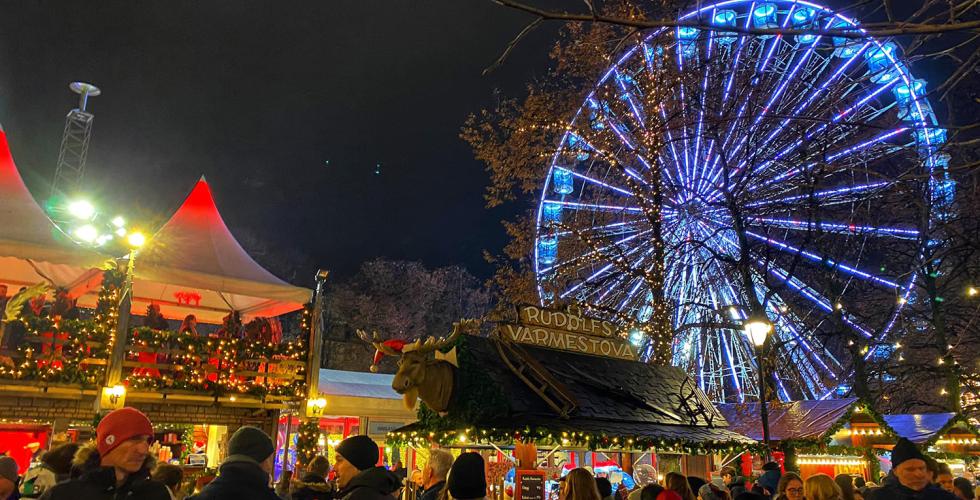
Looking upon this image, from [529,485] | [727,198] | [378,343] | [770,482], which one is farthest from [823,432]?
[378,343]

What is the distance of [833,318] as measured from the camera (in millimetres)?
17906

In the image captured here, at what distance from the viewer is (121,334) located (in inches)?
455

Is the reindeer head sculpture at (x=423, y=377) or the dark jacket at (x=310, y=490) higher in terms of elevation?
the reindeer head sculpture at (x=423, y=377)

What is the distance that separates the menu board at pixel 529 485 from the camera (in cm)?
612

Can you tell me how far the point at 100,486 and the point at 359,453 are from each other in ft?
3.95

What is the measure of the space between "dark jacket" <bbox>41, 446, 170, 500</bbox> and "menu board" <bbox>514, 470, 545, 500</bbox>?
3943mm

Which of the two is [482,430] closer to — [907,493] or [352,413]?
[907,493]

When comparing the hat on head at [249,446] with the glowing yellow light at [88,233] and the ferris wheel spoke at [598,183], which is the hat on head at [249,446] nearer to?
the glowing yellow light at [88,233]

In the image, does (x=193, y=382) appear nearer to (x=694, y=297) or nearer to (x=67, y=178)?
(x=694, y=297)

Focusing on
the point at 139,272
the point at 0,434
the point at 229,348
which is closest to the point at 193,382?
the point at 229,348

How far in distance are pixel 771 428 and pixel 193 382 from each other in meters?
11.0

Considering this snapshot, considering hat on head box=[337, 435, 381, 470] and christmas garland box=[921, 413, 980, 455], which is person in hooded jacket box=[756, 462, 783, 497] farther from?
christmas garland box=[921, 413, 980, 455]

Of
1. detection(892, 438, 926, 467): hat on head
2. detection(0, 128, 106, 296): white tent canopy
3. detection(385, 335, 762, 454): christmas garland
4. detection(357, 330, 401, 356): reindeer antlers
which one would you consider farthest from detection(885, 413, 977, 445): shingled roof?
detection(0, 128, 106, 296): white tent canopy

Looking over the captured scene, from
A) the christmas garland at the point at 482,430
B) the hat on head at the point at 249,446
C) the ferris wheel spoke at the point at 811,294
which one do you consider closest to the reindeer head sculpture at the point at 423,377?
the christmas garland at the point at 482,430
